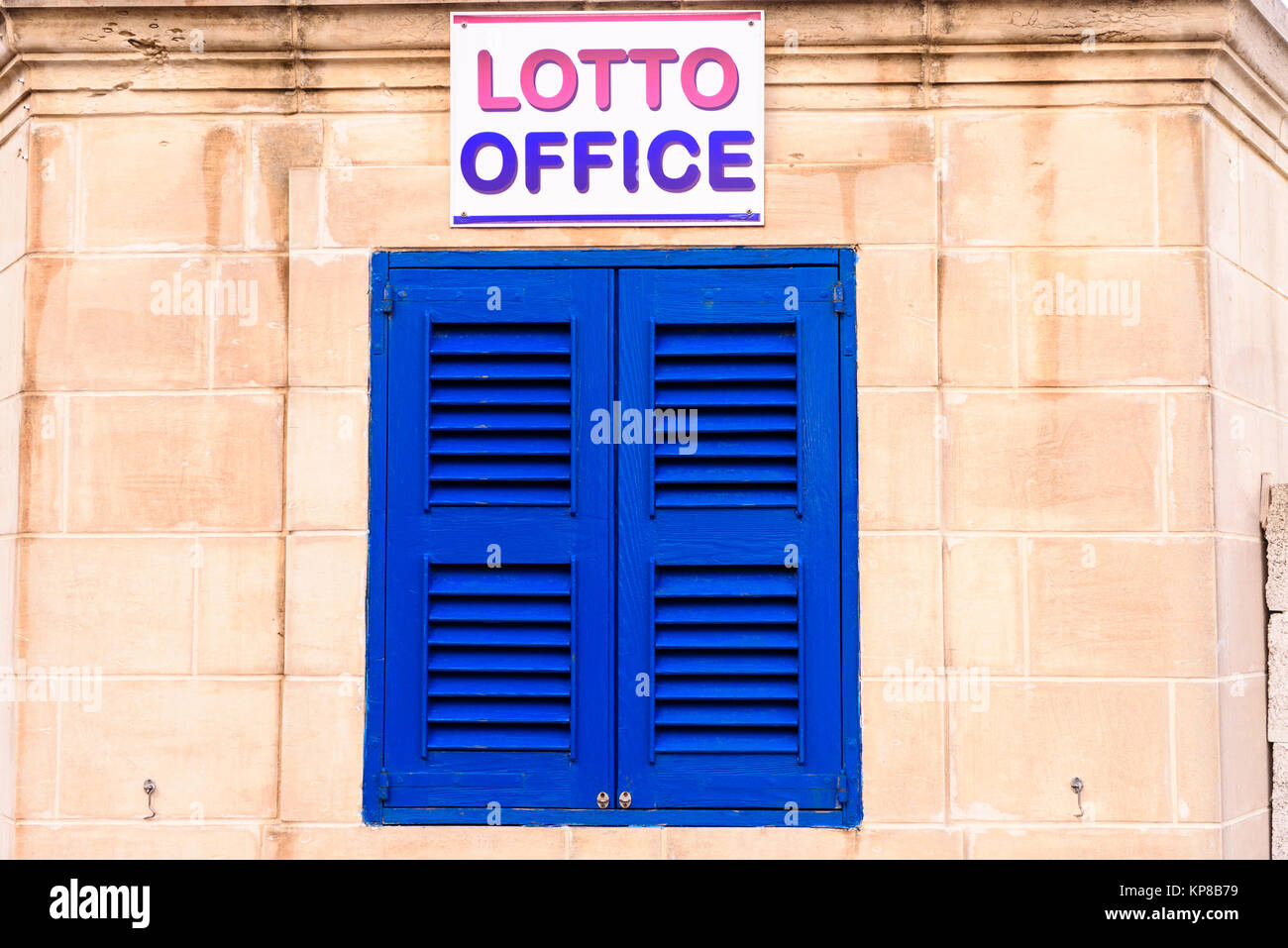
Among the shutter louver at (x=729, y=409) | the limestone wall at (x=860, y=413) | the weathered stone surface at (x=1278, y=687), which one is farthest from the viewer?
the weathered stone surface at (x=1278, y=687)

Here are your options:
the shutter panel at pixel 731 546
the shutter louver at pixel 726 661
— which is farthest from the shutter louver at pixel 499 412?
the shutter louver at pixel 726 661

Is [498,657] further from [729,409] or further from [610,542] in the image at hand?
[729,409]

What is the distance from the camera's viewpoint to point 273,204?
178 inches

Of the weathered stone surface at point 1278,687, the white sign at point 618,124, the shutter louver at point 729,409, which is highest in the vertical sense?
the white sign at point 618,124

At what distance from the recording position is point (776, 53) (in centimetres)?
447

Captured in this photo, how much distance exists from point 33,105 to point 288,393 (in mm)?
1406

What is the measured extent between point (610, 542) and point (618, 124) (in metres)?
1.45

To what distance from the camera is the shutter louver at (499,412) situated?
4.40 meters

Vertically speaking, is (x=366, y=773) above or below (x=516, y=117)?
below

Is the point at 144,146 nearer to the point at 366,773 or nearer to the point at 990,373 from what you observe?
the point at 366,773

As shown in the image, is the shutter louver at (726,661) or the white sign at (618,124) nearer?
the shutter louver at (726,661)

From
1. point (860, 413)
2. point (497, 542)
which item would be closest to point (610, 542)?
point (497, 542)

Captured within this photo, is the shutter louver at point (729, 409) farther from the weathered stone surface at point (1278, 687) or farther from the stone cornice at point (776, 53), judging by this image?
the weathered stone surface at point (1278, 687)
